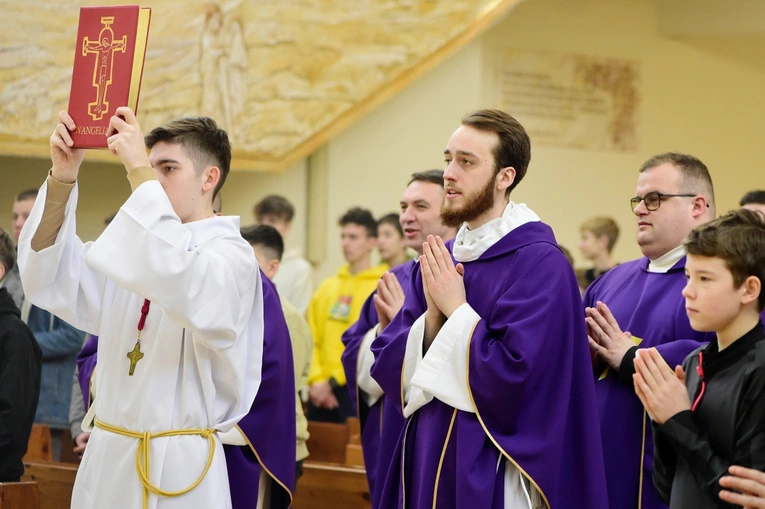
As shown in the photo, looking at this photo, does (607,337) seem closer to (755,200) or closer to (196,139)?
(196,139)

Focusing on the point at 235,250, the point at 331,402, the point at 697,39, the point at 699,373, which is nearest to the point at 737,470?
the point at 699,373

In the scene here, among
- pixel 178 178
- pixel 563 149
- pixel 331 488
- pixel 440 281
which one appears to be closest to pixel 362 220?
pixel 331 488

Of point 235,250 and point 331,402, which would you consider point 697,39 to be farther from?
point 235,250

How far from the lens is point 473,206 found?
349 cm

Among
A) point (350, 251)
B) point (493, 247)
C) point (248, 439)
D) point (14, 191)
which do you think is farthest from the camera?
point (14, 191)

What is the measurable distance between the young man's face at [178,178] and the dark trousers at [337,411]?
4411mm

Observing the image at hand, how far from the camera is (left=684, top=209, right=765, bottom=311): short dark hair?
2871 mm

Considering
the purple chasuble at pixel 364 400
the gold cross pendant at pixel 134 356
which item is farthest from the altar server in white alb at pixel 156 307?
the purple chasuble at pixel 364 400

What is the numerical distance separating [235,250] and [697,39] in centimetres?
1120

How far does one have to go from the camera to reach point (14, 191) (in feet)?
29.0

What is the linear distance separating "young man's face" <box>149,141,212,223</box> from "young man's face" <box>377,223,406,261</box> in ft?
15.4

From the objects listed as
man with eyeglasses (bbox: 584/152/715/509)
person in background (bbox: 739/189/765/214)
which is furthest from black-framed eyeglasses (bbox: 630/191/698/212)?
person in background (bbox: 739/189/765/214)

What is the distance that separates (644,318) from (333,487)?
192 centimetres

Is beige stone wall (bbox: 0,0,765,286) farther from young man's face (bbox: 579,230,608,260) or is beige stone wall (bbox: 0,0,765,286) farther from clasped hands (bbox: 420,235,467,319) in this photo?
clasped hands (bbox: 420,235,467,319)
